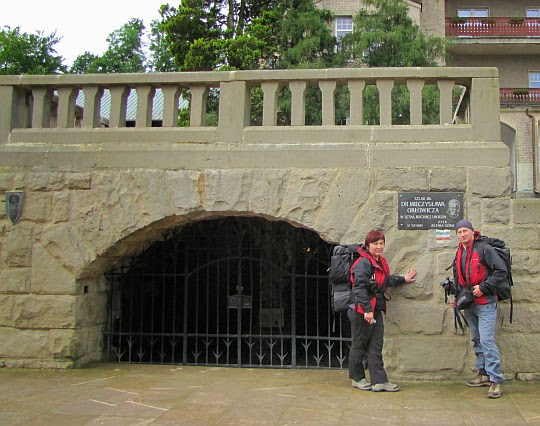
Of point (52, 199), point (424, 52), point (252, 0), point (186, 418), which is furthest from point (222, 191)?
point (252, 0)

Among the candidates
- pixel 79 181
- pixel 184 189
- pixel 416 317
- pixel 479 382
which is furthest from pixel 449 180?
pixel 79 181

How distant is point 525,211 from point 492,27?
2533cm

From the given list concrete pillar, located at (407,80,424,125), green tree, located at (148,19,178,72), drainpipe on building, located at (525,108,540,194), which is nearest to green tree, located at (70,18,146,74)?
green tree, located at (148,19,178,72)

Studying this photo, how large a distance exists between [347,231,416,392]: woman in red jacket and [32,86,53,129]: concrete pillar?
13.1 feet

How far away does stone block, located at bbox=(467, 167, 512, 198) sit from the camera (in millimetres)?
5910

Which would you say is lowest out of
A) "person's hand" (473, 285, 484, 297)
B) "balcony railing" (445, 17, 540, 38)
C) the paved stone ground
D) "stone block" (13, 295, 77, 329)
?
the paved stone ground

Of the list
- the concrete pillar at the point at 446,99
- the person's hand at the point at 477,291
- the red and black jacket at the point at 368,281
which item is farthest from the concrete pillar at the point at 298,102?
the person's hand at the point at 477,291

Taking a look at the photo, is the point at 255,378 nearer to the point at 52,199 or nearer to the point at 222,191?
the point at 222,191

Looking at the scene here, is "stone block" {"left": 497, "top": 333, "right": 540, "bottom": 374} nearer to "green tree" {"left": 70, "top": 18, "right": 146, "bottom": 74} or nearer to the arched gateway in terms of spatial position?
the arched gateway

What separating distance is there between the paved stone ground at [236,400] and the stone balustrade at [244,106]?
2508 mm

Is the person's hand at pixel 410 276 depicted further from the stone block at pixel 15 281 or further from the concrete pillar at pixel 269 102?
the stone block at pixel 15 281

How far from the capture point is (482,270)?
16.9 feet

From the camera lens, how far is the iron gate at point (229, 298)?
689 centimetres

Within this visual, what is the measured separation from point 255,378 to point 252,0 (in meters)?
17.3
